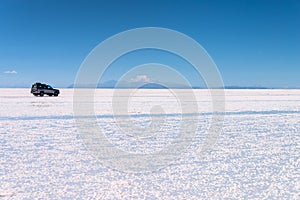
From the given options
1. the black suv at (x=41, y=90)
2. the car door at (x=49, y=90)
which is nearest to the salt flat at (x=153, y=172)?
the black suv at (x=41, y=90)

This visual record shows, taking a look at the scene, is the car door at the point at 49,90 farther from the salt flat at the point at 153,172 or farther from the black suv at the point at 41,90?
the salt flat at the point at 153,172

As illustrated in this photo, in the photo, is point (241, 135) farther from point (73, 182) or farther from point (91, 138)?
point (73, 182)

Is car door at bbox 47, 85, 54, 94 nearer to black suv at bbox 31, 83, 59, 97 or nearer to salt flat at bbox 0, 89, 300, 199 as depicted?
black suv at bbox 31, 83, 59, 97

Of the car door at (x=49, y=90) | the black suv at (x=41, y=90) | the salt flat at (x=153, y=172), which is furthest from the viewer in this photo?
the car door at (x=49, y=90)

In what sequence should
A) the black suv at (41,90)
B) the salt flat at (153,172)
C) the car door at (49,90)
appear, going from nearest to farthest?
the salt flat at (153,172) < the black suv at (41,90) < the car door at (49,90)

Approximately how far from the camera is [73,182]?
4.79 metres

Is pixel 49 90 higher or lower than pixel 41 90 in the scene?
higher

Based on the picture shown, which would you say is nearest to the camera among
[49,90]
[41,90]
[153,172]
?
[153,172]

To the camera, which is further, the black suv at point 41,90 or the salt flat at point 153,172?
the black suv at point 41,90

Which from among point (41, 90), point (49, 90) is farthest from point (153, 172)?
point (49, 90)

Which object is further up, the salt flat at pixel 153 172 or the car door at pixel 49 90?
the car door at pixel 49 90

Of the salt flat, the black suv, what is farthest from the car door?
the salt flat

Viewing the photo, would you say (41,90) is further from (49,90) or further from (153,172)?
(153,172)

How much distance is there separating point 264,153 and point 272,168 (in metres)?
1.33
